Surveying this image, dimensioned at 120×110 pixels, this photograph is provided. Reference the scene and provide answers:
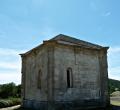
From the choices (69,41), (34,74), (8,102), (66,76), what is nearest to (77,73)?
(66,76)

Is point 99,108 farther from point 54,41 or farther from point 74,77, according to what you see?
point 54,41

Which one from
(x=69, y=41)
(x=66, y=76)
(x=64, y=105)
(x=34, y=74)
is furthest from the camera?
(x=34, y=74)

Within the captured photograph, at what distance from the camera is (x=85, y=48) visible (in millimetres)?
22078

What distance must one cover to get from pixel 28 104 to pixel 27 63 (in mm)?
4983

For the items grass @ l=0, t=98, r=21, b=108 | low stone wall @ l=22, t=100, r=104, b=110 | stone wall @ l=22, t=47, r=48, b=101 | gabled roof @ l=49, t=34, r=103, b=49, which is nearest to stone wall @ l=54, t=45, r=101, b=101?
low stone wall @ l=22, t=100, r=104, b=110

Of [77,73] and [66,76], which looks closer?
[66,76]

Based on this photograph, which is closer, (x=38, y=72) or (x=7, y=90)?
(x=38, y=72)

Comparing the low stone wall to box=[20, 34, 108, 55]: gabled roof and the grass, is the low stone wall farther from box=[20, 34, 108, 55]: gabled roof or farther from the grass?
box=[20, 34, 108, 55]: gabled roof

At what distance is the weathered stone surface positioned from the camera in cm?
1939

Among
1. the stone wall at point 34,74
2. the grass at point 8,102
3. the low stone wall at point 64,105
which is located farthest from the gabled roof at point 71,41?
the grass at point 8,102

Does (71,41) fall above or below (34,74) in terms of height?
above

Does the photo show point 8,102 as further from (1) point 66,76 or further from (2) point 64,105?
(1) point 66,76

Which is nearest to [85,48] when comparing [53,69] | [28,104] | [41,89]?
[53,69]

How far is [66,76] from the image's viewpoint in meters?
20.2
